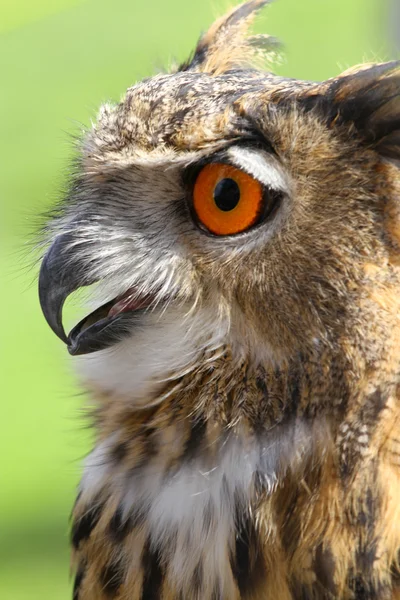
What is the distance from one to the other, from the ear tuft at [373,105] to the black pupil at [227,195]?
0.18 m

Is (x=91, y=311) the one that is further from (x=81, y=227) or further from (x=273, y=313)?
(x=273, y=313)

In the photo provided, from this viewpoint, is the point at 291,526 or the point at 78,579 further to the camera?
the point at 78,579

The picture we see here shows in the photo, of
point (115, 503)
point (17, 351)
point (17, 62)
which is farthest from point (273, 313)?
point (17, 62)

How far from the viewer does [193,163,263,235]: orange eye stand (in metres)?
1.33

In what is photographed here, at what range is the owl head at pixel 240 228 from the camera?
4.23 feet

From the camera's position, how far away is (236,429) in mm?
1372

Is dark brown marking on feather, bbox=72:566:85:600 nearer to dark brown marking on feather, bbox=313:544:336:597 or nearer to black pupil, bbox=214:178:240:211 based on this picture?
dark brown marking on feather, bbox=313:544:336:597

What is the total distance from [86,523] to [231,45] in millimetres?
937

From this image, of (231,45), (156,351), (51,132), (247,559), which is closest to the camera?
(247,559)

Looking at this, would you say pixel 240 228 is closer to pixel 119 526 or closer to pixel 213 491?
pixel 213 491

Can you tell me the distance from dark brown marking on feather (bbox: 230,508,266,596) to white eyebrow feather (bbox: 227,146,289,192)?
499 mm

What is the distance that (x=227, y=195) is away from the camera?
135cm

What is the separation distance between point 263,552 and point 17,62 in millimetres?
8926

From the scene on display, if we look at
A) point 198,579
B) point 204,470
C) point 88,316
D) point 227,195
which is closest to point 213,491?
point 204,470
